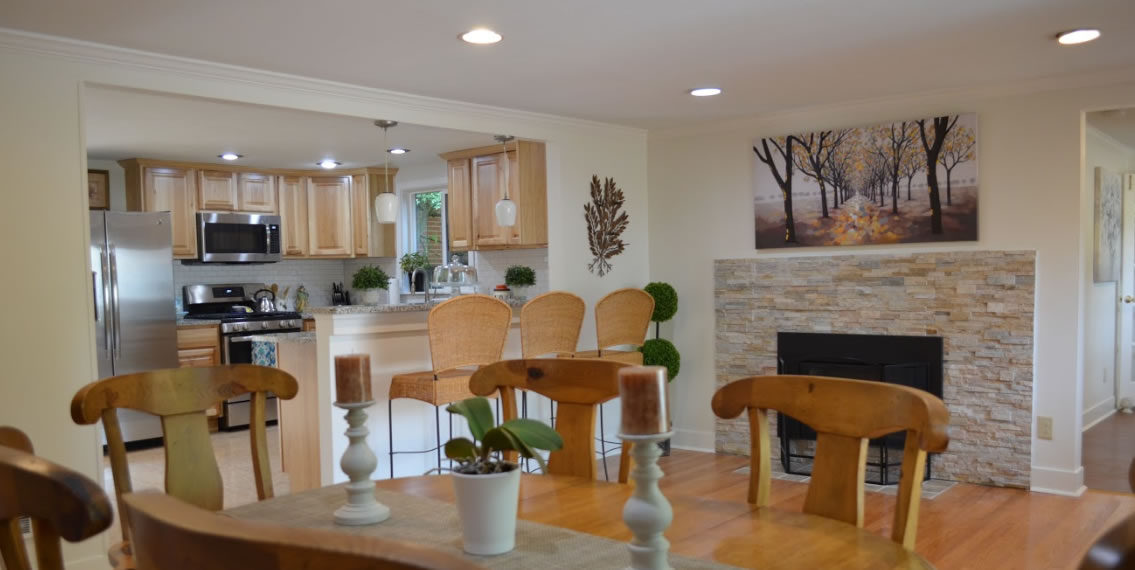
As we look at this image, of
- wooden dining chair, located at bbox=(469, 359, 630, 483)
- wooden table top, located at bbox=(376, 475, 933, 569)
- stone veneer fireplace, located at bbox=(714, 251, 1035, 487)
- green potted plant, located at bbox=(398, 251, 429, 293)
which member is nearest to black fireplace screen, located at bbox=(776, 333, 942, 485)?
stone veneer fireplace, located at bbox=(714, 251, 1035, 487)

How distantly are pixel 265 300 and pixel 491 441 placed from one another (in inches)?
254

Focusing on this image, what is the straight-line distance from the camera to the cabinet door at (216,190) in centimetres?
685

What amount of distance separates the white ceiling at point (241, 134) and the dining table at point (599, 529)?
9.67ft

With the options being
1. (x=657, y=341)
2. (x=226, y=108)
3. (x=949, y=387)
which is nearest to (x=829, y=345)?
(x=949, y=387)

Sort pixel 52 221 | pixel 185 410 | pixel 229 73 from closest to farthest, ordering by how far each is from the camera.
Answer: pixel 185 410 < pixel 52 221 < pixel 229 73

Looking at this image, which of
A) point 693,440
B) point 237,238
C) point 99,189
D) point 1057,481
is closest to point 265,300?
point 237,238

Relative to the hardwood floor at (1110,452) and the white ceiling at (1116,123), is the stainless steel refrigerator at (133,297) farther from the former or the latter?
the white ceiling at (1116,123)

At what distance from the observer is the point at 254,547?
596mm

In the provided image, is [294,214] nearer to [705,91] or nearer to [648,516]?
[705,91]

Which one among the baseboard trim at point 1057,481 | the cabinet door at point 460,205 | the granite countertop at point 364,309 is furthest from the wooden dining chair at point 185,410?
the cabinet door at point 460,205

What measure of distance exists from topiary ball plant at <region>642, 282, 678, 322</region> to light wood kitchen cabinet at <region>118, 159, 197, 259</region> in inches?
147

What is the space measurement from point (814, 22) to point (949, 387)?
2450mm

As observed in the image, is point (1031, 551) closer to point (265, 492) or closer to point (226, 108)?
point (265, 492)

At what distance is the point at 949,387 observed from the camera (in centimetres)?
469
